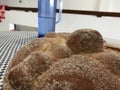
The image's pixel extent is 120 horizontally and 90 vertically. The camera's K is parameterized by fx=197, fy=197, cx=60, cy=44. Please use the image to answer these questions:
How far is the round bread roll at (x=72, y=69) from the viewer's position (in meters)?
0.21

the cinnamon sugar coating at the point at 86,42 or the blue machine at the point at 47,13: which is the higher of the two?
the cinnamon sugar coating at the point at 86,42

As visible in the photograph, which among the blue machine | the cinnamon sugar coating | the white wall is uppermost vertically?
the cinnamon sugar coating

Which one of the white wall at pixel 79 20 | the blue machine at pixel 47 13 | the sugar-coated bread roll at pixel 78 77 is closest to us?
the sugar-coated bread roll at pixel 78 77

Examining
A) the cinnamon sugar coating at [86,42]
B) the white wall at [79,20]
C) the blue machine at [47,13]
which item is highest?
the cinnamon sugar coating at [86,42]

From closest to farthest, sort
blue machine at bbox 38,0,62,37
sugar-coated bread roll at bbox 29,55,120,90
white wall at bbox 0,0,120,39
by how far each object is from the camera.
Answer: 1. sugar-coated bread roll at bbox 29,55,120,90
2. blue machine at bbox 38,0,62,37
3. white wall at bbox 0,0,120,39

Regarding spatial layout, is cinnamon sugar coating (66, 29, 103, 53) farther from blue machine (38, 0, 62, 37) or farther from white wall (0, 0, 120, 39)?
white wall (0, 0, 120, 39)

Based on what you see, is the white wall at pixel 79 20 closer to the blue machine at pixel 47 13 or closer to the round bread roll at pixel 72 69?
the blue machine at pixel 47 13

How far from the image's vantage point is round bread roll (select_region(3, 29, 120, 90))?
213 millimetres

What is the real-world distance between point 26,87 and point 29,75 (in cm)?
2

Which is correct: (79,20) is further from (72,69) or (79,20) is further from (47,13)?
(72,69)

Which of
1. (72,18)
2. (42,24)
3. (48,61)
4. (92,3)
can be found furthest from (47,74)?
(92,3)

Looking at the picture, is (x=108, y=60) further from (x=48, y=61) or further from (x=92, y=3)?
(x=92, y=3)

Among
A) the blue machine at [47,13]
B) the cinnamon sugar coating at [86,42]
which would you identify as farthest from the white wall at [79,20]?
the cinnamon sugar coating at [86,42]

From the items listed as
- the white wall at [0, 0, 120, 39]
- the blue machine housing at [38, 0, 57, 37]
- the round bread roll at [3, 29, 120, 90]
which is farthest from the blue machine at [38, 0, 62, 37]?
the round bread roll at [3, 29, 120, 90]
